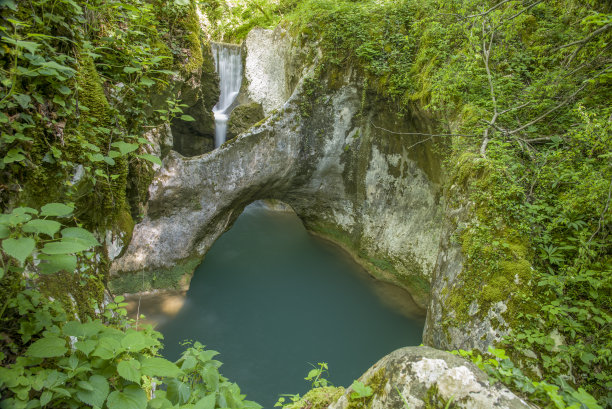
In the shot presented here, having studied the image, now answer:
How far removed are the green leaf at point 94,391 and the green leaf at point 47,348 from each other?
162 millimetres

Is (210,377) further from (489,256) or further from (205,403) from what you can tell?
(489,256)

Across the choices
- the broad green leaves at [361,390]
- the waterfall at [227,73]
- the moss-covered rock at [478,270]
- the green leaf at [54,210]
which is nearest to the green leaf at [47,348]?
the green leaf at [54,210]

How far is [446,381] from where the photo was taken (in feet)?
4.74

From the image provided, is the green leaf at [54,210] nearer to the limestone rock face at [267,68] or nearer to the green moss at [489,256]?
the green moss at [489,256]

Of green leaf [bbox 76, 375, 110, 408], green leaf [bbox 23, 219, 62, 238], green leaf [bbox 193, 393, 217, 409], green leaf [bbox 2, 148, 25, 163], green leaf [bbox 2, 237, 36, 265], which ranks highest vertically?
green leaf [bbox 2, 148, 25, 163]

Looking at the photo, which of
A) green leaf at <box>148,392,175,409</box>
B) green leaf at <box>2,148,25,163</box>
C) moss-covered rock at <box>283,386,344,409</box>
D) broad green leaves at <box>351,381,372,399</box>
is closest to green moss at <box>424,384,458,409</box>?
broad green leaves at <box>351,381,372,399</box>

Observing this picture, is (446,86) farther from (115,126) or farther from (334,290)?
(334,290)

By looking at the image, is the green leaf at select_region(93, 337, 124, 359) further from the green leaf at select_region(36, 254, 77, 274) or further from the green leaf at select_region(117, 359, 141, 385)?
the green leaf at select_region(36, 254, 77, 274)

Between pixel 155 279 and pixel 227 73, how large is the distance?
7421mm

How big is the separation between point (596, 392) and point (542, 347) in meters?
0.38

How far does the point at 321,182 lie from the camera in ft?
28.1

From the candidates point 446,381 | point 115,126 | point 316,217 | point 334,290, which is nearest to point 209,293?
point 334,290

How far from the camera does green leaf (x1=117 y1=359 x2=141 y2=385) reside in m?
1.30

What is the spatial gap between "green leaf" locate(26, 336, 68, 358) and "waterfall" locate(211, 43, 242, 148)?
10113mm
